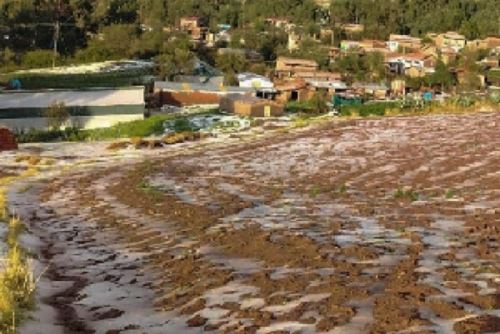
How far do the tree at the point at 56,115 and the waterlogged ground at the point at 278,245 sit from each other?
69.2ft

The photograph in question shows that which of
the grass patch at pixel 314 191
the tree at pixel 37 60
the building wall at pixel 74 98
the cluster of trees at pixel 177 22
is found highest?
the cluster of trees at pixel 177 22

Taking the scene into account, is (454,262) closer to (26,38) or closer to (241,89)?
(241,89)

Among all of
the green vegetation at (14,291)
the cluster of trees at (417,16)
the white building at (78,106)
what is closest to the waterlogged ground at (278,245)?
the green vegetation at (14,291)

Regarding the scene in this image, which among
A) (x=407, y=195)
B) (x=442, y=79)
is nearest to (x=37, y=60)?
(x=442, y=79)

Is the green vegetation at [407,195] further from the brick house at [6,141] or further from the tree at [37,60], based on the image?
the tree at [37,60]

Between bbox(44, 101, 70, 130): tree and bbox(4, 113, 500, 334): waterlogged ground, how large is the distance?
2109 cm

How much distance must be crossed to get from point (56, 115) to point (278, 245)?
3599 cm

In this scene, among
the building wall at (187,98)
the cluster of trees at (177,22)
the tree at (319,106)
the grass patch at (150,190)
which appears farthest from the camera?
the cluster of trees at (177,22)

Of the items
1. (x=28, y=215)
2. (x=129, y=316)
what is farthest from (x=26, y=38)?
(x=129, y=316)

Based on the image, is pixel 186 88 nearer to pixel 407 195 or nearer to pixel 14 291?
pixel 407 195

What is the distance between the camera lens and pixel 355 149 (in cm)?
2533

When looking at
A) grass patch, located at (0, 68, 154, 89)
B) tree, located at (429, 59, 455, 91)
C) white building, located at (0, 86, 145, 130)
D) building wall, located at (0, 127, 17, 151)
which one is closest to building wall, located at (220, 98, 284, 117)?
white building, located at (0, 86, 145, 130)

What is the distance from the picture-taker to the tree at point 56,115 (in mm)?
44656

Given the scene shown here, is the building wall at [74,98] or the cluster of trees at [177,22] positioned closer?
the building wall at [74,98]
